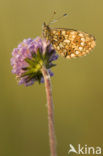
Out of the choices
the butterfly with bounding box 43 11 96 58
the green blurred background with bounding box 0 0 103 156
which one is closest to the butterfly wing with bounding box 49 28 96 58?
the butterfly with bounding box 43 11 96 58

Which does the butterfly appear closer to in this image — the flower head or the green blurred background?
the flower head

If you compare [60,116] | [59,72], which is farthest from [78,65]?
[60,116]

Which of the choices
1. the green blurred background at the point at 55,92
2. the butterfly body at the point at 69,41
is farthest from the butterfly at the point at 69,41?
the green blurred background at the point at 55,92

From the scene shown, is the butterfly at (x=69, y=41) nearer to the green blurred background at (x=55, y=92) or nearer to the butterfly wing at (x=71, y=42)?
the butterfly wing at (x=71, y=42)

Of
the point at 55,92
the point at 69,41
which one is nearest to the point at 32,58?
the point at 69,41

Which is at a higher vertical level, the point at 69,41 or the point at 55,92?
the point at 55,92

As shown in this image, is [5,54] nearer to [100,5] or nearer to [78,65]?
[78,65]

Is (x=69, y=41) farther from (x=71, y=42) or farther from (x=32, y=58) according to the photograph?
(x=32, y=58)
